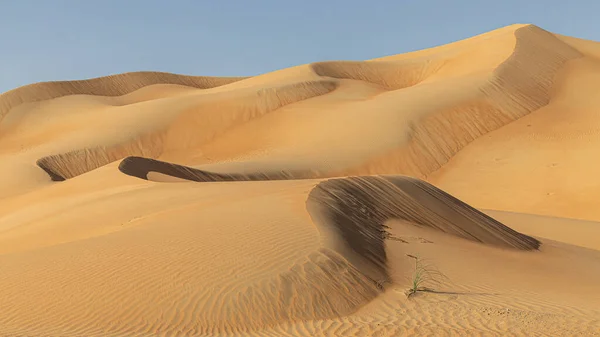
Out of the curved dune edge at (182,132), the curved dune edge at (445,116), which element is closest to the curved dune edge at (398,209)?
the curved dune edge at (445,116)

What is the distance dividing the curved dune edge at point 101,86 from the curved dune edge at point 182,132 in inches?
716

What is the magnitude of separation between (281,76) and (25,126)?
718 inches

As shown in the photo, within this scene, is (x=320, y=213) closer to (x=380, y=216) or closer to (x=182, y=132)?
(x=380, y=216)

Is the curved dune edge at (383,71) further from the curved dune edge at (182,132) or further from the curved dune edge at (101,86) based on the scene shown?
the curved dune edge at (101,86)

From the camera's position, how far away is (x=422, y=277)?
952 cm

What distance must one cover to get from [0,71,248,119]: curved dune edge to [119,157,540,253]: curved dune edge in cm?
4004

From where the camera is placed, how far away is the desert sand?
24.7 feet

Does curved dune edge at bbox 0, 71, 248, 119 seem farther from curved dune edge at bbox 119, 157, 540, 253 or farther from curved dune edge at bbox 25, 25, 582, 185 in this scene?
curved dune edge at bbox 119, 157, 540, 253

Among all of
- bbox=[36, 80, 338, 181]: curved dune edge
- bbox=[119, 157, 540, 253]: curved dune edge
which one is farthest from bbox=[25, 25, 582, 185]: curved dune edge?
bbox=[119, 157, 540, 253]: curved dune edge

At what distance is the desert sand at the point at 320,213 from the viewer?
297 inches

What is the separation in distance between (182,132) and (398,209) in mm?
23701

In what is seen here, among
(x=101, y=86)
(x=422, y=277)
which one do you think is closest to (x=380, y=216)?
(x=422, y=277)

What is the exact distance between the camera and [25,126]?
146ft

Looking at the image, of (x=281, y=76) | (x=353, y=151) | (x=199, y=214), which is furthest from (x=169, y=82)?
(x=199, y=214)
